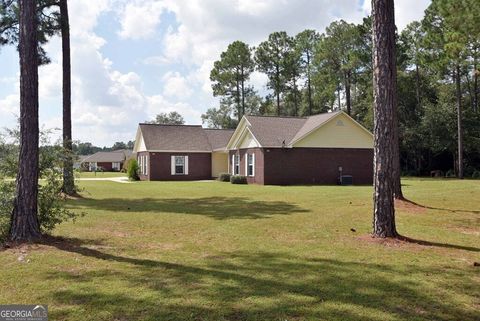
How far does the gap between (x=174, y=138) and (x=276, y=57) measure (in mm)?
22770

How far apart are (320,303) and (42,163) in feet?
23.3

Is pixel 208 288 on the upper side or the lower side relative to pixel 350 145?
lower

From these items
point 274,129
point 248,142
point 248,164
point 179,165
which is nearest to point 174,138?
point 179,165

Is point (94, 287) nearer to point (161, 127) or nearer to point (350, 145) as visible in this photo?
point (350, 145)

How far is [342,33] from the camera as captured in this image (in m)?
48.1

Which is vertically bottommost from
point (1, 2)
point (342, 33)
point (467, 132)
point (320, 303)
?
point (320, 303)

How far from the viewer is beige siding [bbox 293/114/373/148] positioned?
94.3 feet

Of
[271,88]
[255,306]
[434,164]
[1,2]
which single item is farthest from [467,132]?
[255,306]

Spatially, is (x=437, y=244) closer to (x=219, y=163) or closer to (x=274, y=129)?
Answer: (x=274, y=129)

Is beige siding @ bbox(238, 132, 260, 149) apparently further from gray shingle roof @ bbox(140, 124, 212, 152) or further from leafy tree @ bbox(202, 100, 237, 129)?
leafy tree @ bbox(202, 100, 237, 129)

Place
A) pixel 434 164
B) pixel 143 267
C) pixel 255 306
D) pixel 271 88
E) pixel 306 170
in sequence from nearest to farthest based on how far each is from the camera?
pixel 255 306 → pixel 143 267 → pixel 306 170 → pixel 434 164 → pixel 271 88

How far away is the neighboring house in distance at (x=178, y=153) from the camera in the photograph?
35469 millimetres

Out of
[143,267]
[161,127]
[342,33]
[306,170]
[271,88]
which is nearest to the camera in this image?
[143,267]

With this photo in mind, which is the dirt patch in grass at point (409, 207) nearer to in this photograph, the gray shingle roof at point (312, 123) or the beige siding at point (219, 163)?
the gray shingle roof at point (312, 123)
